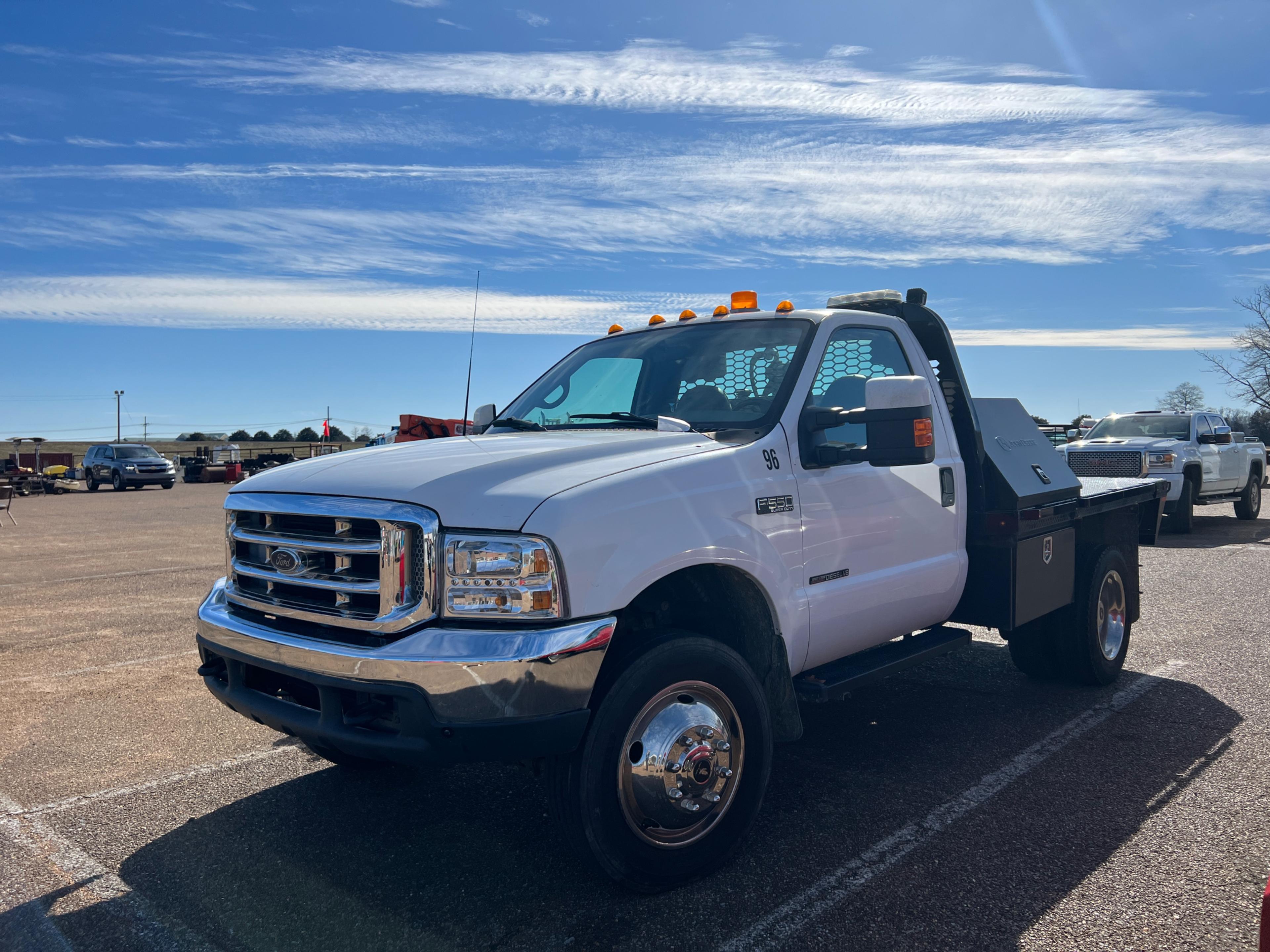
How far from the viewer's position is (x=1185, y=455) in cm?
1479

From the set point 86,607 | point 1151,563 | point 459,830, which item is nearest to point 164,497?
point 86,607

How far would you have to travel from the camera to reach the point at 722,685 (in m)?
3.37

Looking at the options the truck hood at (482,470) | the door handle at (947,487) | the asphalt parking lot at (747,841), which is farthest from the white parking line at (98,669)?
the door handle at (947,487)

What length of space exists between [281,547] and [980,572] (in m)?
3.43

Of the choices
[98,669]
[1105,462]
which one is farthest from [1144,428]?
[98,669]

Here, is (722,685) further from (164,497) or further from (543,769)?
(164,497)

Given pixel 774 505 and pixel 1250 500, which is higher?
pixel 774 505

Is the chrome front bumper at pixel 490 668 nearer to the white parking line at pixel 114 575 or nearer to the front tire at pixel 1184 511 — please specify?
the white parking line at pixel 114 575

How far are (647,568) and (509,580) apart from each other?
0.48 metres

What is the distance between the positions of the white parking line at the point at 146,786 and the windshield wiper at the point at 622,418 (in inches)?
87.4

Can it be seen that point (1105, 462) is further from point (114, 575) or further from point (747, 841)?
point (114, 575)

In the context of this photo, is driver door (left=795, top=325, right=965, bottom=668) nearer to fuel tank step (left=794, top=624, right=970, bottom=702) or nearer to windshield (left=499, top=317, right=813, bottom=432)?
fuel tank step (left=794, top=624, right=970, bottom=702)

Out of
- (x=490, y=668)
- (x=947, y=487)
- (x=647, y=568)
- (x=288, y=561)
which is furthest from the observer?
(x=947, y=487)

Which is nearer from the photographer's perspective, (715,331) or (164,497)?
(715,331)
